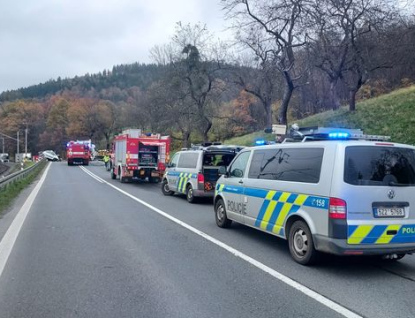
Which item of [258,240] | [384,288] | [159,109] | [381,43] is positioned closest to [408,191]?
[384,288]

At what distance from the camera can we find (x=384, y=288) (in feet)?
17.7

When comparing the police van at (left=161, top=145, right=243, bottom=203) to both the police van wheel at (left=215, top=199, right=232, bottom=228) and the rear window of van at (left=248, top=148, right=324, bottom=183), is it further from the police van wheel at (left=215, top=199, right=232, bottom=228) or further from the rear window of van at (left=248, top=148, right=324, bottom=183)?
the rear window of van at (left=248, top=148, right=324, bottom=183)

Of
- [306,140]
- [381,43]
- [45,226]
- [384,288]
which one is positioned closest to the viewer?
[384,288]

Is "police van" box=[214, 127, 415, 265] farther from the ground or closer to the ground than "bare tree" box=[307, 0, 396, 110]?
closer to the ground

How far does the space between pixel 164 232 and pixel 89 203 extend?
Result: 19.0 ft

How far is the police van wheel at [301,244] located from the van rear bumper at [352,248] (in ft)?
0.58

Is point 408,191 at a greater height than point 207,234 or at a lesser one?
greater

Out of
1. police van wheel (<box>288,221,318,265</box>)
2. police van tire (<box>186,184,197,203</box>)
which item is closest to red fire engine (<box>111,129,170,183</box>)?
police van tire (<box>186,184,197,203</box>)

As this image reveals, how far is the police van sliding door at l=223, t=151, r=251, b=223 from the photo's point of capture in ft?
28.2

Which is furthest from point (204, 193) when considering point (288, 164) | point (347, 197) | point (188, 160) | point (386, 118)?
point (386, 118)

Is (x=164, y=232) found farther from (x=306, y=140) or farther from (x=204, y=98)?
(x=204, y=98)

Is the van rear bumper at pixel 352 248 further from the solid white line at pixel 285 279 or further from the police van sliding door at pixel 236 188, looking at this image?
the police van sliding door at pixel 236 188

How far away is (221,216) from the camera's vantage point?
31.5 feet

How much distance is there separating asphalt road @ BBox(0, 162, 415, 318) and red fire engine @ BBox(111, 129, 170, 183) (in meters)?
13.5
